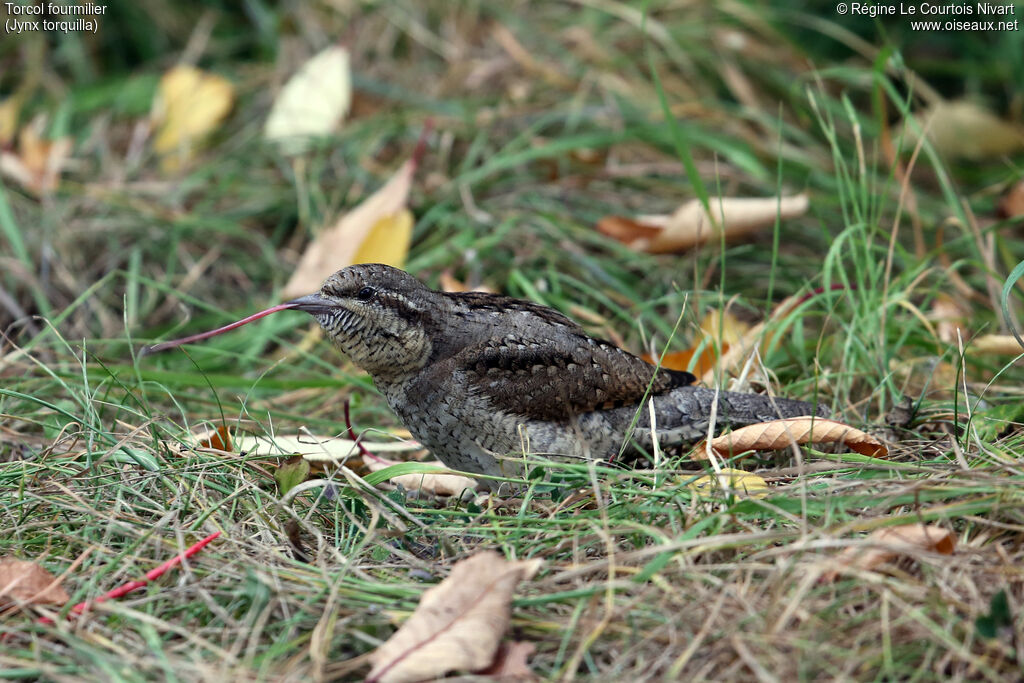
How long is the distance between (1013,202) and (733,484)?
281cm

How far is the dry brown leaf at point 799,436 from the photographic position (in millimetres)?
3158

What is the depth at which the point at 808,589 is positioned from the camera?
2.36 meters

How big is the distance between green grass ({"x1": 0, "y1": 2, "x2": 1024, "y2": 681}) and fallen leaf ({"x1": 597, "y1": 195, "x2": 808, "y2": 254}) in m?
0.14

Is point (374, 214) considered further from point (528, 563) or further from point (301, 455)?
point (528, 563)

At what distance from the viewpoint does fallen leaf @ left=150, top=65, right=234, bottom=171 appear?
6105 millimetres

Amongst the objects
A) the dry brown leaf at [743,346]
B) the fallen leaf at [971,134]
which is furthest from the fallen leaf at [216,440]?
the fallen leaf at [971,134]

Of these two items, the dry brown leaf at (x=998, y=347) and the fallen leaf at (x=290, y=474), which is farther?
the dry brown leaf at (x=998, y=347)

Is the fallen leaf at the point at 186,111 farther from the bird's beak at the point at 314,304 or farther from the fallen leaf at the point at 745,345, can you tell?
the fallen leaf at the point at 745,345

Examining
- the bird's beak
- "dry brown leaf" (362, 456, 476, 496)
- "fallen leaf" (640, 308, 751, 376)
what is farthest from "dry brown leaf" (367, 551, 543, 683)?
"fallen leaf" (640, 308, 751, 376)

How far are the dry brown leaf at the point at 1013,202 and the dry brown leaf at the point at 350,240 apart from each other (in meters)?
2.81

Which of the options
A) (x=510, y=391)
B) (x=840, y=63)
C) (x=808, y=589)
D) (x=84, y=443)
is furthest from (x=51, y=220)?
(x=840, y=63)

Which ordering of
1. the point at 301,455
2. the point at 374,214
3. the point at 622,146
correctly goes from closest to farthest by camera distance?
1. the point at 301,455
2. the point at 374,214
3. the point at 622,146

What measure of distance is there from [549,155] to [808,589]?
3552mm

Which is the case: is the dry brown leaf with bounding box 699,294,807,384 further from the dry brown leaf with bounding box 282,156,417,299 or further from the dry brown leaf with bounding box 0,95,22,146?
the dry brown leaf with bounding box 0,95,22,146
